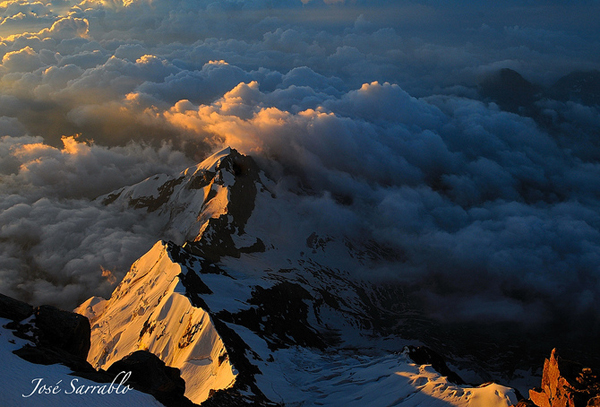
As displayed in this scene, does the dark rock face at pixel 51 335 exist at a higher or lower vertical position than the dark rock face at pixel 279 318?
higher

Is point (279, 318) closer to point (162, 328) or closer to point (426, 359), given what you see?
point (162, 328)

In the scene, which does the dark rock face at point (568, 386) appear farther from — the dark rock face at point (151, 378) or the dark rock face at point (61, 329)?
the dark rock face at point (61, 329)

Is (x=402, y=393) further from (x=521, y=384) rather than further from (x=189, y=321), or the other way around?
(x=521, y=384)

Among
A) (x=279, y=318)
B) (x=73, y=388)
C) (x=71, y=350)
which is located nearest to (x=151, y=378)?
(x=71, y=350)

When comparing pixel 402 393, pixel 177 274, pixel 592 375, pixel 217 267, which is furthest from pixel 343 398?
pixel 217 267

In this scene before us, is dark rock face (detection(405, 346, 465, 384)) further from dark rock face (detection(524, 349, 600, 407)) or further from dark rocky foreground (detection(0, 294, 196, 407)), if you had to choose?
dark rocky foreground (detection(0, 294, 196, 407))

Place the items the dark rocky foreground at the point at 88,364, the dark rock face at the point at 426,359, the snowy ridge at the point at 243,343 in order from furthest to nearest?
1. the dark rock face at the point at 426,359
2. the snowy ridge at the point at 243,343
3. the dark rocky foreground at the point at 88,364

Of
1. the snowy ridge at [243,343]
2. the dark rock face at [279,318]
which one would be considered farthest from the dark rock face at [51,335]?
the dark rock face at [279,318]
